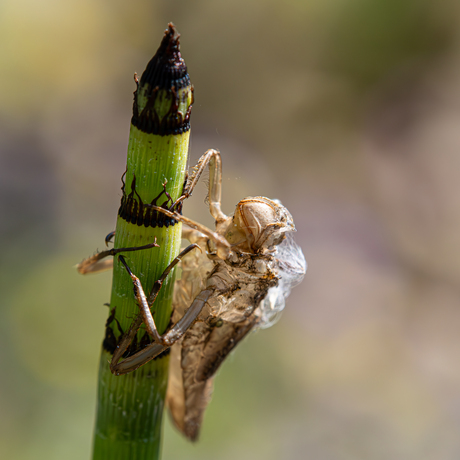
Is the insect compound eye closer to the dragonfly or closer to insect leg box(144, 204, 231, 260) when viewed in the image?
the dragonfly

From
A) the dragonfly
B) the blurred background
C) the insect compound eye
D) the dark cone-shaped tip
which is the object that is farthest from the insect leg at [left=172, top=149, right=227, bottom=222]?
the blurred background

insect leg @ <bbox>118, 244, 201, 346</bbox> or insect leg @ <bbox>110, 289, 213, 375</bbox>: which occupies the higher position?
insect leg @ <bbox>118, 244, 201, 346</bbox>

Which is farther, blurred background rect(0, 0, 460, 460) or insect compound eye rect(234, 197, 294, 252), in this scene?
blurred background rect(0, 0, 460, 460)

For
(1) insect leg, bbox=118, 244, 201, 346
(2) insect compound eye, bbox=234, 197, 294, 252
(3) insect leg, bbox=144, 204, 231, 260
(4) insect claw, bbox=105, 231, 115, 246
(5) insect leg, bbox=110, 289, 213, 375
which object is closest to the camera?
(1) insect leg, bbox=118, 244, 201, 346

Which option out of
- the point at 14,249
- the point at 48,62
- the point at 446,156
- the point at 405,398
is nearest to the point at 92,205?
the point at 14,249

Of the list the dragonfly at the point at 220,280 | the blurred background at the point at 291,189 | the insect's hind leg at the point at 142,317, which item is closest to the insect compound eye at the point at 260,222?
the dragonfly at the point at 220,280

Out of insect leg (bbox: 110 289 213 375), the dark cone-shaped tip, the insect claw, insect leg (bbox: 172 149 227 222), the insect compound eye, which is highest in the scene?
the dark cone-shaped tip

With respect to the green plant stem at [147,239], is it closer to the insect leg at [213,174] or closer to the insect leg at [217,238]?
the insect leg at [217,238]

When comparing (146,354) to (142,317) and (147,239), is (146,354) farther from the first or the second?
(147,239)
